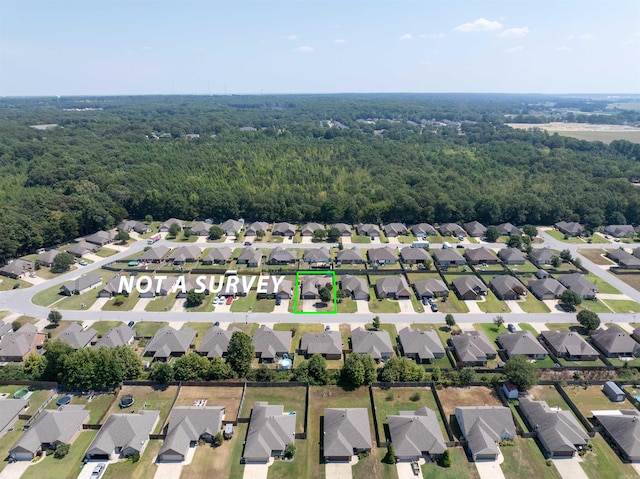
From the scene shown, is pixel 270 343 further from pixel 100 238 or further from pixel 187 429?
pixel 100 238

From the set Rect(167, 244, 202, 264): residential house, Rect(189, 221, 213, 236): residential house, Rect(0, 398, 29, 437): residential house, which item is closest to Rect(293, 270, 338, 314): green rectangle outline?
Rect(167, 244, 202, 264): residential house

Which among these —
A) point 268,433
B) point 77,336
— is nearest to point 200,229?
point 77,336

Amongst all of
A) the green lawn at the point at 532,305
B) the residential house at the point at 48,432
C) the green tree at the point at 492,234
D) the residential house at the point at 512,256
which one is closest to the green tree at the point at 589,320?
the green lawn at the point at 532,305

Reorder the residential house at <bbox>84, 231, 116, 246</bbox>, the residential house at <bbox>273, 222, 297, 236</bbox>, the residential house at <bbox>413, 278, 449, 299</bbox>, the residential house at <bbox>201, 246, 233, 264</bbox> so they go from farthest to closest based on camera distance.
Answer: the residential house at <bbox>273, 222, 297, 236</bbox> → the residential house at <bbox>84, 231, 116, 246</bbox> → the residential house at <bbox>201, 246, 233, 264</bbox> → the residential house at <bbox>413, 278, 449, 299</bbox>

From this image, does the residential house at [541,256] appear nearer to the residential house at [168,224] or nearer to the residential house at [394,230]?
the residential house at [394,230]

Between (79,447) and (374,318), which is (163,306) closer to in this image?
(79,447)

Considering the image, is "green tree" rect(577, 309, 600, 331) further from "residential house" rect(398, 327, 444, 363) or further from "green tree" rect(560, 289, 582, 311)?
"residential house" rect(398, 327, 444, 363)
